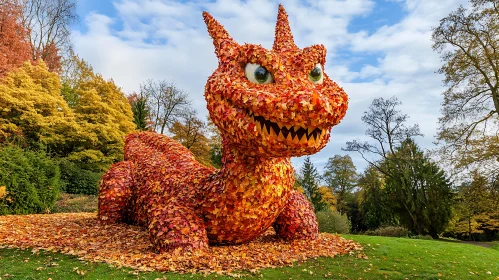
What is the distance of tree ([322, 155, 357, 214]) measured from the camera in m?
28.4

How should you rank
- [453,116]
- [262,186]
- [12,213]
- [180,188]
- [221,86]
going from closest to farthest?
[221,86], [262,186], [180,188], [12,213], [453,116]

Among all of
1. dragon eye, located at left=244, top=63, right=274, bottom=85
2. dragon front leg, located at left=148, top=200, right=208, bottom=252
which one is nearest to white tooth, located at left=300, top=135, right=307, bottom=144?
dragon eye, located at left=244, top=63, right=274, bottom=85

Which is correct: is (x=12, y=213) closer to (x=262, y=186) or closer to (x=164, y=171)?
(x=164, y=171)

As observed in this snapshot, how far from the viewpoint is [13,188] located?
1024 centimetres

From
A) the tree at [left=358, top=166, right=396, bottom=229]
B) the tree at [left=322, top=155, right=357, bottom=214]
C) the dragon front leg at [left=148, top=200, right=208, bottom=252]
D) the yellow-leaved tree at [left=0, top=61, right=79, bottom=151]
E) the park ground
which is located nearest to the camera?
the park ground

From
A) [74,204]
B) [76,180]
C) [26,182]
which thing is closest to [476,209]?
[74,204]

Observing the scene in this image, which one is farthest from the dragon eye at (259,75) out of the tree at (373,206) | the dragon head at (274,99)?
the tree at (373,206)

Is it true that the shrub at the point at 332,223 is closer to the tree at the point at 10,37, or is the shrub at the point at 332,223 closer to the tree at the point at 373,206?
the tree at the point at 373,206

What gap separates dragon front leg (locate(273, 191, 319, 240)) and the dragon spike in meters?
2.47

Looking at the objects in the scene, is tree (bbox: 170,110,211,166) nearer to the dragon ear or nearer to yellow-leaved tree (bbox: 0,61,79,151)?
yellow-leaved tree (bbox: 0,61,79,151)

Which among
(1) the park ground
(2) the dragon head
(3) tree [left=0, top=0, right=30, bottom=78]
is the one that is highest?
(3) tree [left=0, top=0, right=30, bottom=78]

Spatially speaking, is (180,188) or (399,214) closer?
(180,188)

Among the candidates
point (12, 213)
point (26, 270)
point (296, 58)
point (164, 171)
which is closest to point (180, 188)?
point (164, 171)

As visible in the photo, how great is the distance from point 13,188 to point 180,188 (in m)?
8.05
